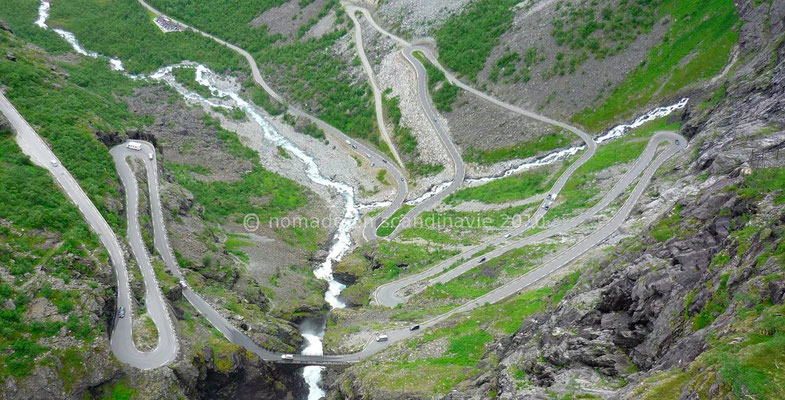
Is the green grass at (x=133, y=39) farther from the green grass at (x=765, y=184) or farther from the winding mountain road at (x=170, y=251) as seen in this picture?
the green grass at (x=765, y=184)

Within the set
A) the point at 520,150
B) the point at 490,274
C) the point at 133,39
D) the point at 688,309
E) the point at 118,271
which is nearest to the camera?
the point at 688,309

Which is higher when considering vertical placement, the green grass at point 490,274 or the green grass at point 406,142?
the green grass at point 406,142

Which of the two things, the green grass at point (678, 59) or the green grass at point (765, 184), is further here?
the green grass at point (678, 59)

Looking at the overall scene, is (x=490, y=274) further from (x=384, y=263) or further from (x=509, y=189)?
(x=509, y=189)

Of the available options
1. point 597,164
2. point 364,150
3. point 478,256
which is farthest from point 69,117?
point 597,164

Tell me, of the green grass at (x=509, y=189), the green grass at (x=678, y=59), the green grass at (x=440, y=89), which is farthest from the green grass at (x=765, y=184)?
the green grass at (x=440, y=89)

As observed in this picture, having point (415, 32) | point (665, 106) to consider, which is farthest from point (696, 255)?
point (415, 32)

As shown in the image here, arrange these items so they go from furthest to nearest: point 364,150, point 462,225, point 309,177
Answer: point 364,150 → point 309,177 → point 462,225

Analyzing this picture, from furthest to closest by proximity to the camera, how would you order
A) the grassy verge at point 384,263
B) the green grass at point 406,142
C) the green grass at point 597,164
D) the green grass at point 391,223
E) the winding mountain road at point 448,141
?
the green grass at point 406,142 < the green grass at point 391,223 < the winding mountain road at point 448,141 < the green grass at point 597,164 < the grassy verge at point 384,263
